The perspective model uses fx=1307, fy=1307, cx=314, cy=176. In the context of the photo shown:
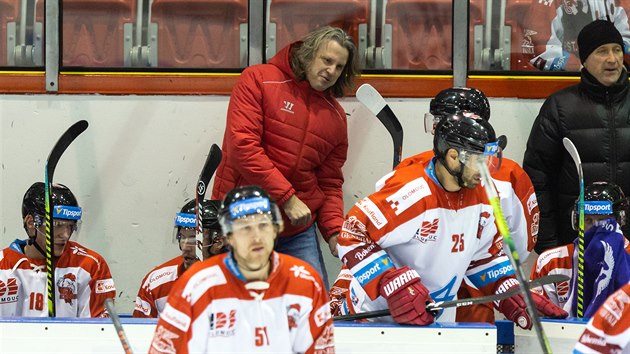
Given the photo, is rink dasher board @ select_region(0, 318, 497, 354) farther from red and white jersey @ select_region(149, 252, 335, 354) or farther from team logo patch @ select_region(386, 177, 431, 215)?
red and white jersey @ select_region(149, 252, 335, 354)

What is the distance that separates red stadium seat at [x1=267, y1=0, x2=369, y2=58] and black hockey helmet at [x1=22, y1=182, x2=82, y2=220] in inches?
41.8

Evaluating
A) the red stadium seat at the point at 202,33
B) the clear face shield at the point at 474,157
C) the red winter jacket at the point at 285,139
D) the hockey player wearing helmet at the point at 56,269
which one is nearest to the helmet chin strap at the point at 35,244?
the hockey player wearing helmet at the point at 56,269

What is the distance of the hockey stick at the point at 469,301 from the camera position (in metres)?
4.11

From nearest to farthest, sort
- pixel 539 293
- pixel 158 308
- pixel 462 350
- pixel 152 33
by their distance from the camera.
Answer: pixel 462 350 → pixel 539 293 → pixel 158 308 → pixel 152 33

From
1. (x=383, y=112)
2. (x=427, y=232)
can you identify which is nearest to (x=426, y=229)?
(x=427, y=232)

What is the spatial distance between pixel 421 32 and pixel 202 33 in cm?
92

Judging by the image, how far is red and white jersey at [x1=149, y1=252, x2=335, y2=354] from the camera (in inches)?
134

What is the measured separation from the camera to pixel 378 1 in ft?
17.9

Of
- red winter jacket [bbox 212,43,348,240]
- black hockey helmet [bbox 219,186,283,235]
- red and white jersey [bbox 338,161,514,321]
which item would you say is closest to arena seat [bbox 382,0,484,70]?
red winter jacket [bbox 212,43,348,240]

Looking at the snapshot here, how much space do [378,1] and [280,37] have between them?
44 cm

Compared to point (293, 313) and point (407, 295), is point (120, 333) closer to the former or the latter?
point (293, 313)

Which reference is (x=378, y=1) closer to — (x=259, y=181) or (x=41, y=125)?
(x=259, y=181)

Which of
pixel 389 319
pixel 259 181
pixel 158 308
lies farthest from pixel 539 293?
pixel 158 308

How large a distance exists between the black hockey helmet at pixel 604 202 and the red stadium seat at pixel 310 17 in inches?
48.6
